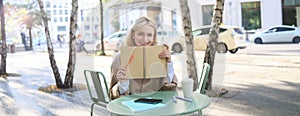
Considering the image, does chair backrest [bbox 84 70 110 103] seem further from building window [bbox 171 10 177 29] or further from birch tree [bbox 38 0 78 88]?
birch tree [bbox 38 0 78 88]

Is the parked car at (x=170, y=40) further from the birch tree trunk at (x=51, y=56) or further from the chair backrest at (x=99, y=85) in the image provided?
the birch tree trunk at (x=51, y=56)

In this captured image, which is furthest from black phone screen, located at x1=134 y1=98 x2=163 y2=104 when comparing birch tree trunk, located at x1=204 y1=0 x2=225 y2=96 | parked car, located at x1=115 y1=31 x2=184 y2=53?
birch tree trunk, located at x1=204 y1=0 x2=225 y2=96

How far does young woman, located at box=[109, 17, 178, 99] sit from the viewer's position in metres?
3.00

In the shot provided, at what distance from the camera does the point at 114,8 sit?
4000 mm

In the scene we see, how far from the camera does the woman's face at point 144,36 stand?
2998 mm

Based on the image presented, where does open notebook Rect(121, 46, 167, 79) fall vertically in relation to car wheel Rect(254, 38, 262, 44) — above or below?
below

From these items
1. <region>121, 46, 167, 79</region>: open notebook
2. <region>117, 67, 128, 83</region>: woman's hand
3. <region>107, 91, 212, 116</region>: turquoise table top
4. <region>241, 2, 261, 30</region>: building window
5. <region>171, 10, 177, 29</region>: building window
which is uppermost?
<region>241, 2, 261, 30</region>: building window

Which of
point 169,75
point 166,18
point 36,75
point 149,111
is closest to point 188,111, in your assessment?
point 149,111

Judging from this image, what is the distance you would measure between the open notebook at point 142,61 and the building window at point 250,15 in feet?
68.2

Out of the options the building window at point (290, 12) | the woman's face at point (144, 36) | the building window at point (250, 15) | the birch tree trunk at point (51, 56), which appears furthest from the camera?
the building window at point (250, 15)

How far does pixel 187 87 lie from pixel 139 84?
0.50 meters

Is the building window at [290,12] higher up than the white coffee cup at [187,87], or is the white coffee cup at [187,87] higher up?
the building window at [290,12]

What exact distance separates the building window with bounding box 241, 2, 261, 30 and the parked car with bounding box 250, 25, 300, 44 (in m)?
3.71

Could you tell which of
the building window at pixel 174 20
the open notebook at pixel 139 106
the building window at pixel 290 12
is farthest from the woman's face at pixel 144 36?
the building window at pixel 290 12
